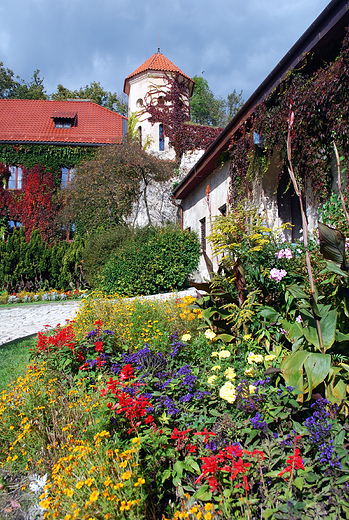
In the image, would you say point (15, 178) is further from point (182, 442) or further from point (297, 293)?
point (182, 442)

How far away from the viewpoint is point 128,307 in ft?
16.4

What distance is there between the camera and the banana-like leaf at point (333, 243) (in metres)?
2.36

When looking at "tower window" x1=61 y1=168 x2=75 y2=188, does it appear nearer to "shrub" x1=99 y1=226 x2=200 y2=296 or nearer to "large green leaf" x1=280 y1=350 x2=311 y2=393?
"shrub" x1=99 y1=226 x2=200 y2=296

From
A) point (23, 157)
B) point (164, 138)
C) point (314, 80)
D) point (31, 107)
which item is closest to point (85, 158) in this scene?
point (23, 157)

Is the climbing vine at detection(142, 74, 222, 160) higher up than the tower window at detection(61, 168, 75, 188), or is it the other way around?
the climbing vine at detection(142, 74, 222, 160)

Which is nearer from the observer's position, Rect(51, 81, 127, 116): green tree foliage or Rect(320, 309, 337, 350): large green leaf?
Rect(320, 309, 337, 350): large green leaf

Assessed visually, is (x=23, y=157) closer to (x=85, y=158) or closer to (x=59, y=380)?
(x=85, y=158)

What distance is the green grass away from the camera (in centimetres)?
404

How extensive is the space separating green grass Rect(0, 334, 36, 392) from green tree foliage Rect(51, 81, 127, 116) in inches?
1179

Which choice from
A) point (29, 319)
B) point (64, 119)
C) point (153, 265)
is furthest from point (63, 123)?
point (29, 319)

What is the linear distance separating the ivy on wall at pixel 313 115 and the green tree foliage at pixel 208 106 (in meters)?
28.7

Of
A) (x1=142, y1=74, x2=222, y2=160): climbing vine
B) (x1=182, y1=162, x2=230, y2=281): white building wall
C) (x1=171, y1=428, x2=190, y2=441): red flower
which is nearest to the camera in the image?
(x1=171, y1=428, x2=190, y2=441): red flower

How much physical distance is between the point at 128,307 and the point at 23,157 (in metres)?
17.8

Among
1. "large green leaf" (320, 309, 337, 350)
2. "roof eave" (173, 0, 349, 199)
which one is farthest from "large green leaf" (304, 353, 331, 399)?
"roof eave" (173, 0, 349, 199)
